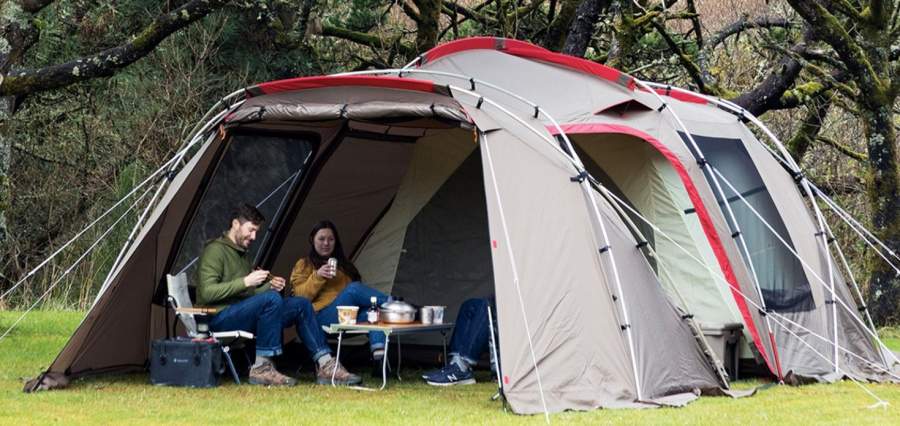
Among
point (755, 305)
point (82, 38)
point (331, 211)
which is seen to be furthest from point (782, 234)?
point (82, 38)

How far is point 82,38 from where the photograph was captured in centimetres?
1259

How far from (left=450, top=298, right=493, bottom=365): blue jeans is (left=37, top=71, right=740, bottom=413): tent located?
0.77 m

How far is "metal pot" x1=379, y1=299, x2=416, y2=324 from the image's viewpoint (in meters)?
7.16

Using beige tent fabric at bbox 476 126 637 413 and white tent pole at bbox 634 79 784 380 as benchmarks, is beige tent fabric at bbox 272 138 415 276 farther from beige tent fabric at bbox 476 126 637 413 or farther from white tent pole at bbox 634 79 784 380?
beige tent fabric at bbox 476 126 637 413

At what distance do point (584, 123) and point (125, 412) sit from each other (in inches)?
114

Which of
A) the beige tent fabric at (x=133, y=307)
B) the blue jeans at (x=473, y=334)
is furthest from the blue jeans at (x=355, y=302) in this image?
the beige tent fabric at (x=133, y=307)

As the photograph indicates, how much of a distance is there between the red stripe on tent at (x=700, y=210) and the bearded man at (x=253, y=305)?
179 centimetres

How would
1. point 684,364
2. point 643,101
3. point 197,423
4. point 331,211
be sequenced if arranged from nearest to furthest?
point 197,423 → point 684,364 → point 643,101 → point 331,211

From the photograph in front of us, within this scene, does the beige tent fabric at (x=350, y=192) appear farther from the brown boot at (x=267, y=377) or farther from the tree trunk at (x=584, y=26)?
the tree trunk at (x=584, y=26)

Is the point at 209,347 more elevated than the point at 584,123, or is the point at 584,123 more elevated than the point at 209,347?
the point at 584,123

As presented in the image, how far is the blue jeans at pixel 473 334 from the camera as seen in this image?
7.11 m

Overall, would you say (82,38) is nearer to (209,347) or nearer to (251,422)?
→ (209,347)

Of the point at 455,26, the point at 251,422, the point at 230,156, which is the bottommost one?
the point at 251,422

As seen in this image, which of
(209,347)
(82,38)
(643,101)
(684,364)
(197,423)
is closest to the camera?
(197,423)
